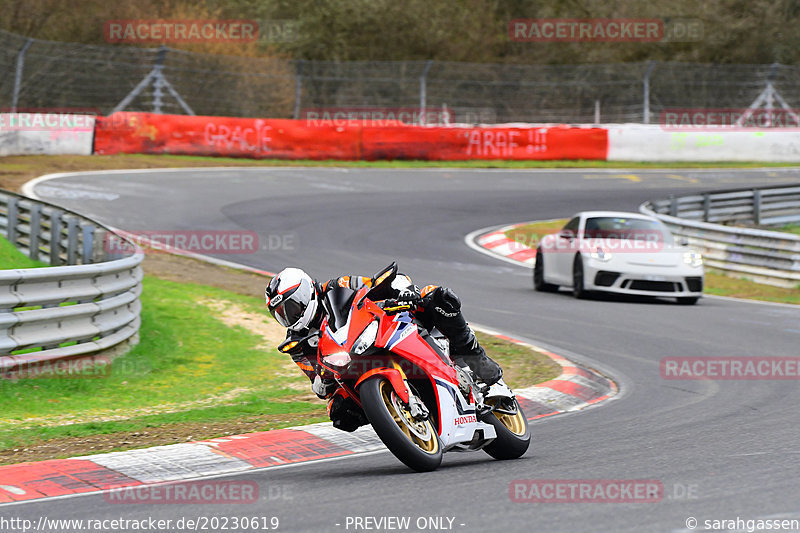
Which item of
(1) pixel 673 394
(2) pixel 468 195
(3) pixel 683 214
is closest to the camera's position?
(1) pixel 673 394

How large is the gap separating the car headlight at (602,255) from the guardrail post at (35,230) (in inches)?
293

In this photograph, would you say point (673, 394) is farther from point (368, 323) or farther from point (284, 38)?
point (284, 38)

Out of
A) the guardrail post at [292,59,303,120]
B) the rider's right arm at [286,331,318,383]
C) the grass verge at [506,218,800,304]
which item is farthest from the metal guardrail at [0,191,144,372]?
the guardrail post at [292,59,303,120]

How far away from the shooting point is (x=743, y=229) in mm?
19250

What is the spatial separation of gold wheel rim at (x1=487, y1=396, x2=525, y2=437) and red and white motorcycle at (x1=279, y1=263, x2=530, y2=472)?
0.20 metres

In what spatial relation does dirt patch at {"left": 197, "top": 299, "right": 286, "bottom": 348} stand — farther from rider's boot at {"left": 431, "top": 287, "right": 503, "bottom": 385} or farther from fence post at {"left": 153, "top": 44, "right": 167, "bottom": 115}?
fence post at {"left": 153, "top": 44, "right": 167, "bottom": 115}

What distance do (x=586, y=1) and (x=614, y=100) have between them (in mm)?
21674

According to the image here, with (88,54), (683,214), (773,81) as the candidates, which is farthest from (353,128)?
(773,81)


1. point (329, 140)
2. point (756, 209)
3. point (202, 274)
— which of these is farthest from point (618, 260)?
point (329, 140)

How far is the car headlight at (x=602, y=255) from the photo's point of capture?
1544cm

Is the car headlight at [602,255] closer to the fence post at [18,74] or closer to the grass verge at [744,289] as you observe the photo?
the grass verge at [744,289]

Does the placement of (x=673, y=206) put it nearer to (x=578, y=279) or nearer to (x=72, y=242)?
(x=578, y=279)

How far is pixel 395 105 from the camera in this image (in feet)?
105

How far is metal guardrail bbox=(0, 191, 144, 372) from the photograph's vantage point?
29.2ft
